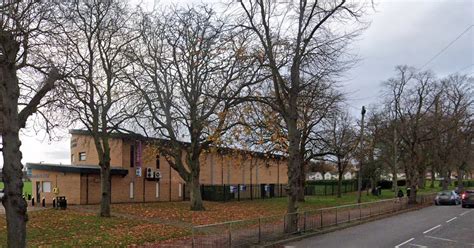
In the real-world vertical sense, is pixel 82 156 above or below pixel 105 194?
above

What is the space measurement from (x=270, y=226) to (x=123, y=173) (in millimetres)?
27254

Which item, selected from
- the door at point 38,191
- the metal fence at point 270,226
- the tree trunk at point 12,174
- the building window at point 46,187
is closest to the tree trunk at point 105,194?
the metal fence at point 270,226

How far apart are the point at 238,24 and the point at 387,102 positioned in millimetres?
32443

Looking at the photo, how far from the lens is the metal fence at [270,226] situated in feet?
48.2

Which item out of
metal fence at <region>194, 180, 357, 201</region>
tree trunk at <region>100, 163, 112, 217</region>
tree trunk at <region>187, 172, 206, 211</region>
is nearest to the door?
metal fence at <region>194, 180, 357, 201</region>

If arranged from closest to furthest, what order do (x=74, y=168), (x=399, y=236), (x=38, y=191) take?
(x=399, y=236), (x=74, y=168), (x=38, y=191)

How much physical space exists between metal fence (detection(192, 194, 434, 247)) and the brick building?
385 inches

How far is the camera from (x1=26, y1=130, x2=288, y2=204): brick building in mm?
39812

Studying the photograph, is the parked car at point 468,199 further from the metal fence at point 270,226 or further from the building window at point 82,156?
the building window at point 82,156

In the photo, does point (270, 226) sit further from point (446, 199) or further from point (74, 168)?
point (446, 199)

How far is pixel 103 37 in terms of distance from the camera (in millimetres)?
27828

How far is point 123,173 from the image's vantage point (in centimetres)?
4328

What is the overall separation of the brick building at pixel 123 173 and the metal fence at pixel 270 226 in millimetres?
9784

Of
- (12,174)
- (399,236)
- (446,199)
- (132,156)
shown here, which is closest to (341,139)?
(446,199)
